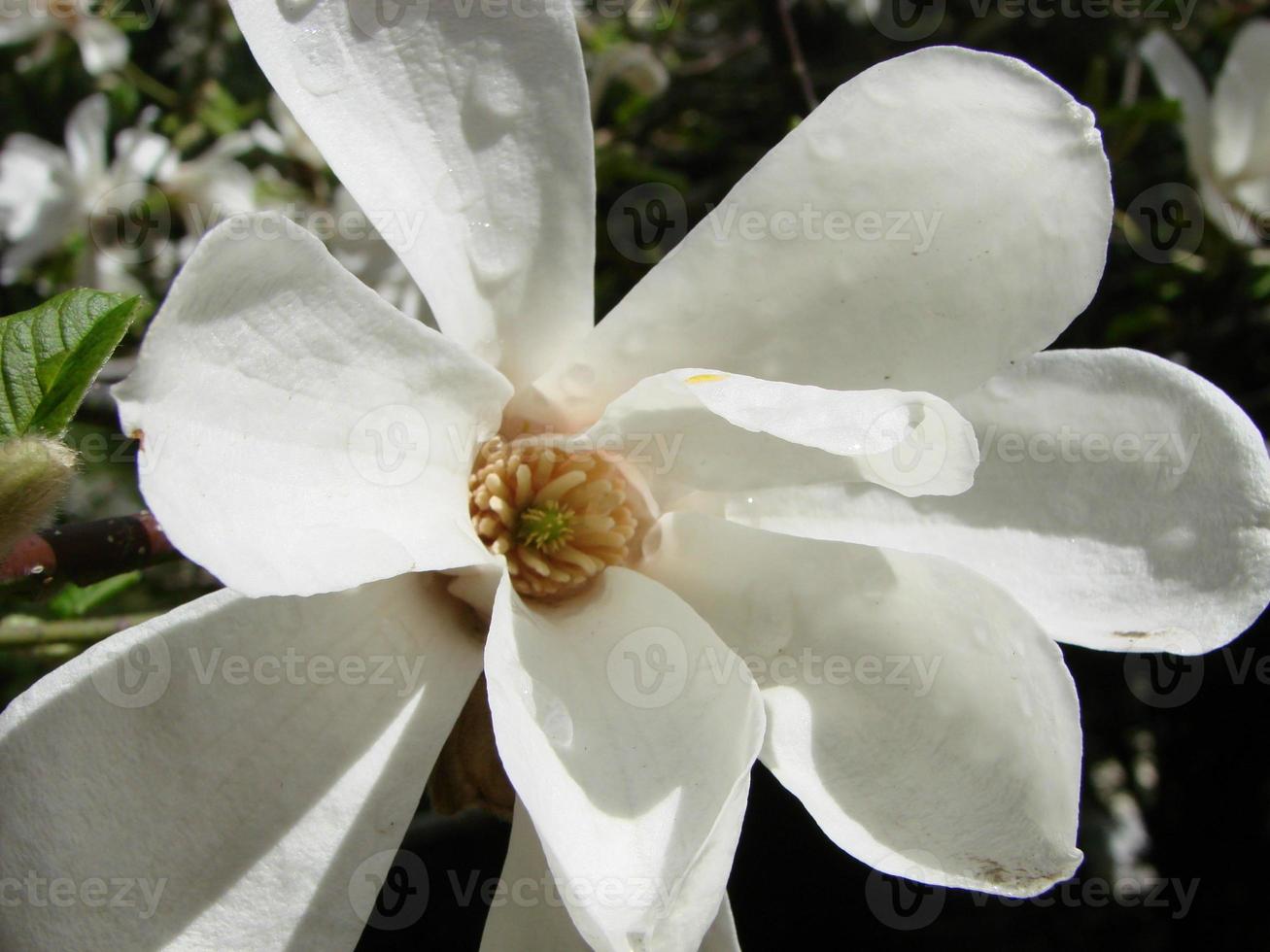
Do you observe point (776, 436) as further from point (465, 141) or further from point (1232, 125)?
point (1232, 125)

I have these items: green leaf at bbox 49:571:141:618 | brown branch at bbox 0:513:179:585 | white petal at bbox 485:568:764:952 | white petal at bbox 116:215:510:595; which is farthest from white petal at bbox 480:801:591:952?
green leaf at bbox 49:571:141:618

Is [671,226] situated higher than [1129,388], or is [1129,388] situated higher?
[1129,388]

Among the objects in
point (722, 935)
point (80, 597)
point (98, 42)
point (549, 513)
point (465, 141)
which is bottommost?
point (722, 935)

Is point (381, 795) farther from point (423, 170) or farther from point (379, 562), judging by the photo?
point (423, 170)

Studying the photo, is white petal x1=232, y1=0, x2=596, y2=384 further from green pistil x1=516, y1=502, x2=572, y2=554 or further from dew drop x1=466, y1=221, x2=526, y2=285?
green pistil x1=516, y1=502, x2=572, y2=554

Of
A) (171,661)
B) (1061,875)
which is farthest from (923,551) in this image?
(171,661)

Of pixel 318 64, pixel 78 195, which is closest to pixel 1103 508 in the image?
pixel 318 64

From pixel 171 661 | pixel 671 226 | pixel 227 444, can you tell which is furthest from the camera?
pixel 671 226
